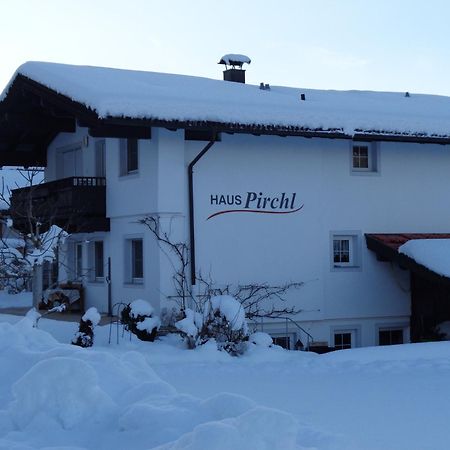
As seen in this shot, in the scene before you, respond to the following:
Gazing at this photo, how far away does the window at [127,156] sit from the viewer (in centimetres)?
1902

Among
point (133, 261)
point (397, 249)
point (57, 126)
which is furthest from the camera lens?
point (57, 126)

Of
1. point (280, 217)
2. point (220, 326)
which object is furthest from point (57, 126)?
point (220, 326)

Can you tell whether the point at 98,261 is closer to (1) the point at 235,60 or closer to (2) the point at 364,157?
(2) the point at 364,157

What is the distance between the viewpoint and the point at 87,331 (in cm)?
1517

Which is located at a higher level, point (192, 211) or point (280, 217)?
point (192, 211)

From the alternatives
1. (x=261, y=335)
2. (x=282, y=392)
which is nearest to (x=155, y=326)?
(x=261, y=335)

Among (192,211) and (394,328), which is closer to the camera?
(192,211)

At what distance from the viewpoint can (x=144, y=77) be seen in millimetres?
20828

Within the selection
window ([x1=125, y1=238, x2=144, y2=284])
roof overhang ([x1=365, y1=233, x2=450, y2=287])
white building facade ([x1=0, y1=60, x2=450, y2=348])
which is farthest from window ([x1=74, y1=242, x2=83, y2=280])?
roof overhang ([x1=365, y1=233, x2=450, y2=287])

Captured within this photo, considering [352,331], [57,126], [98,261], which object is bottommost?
[352,331]

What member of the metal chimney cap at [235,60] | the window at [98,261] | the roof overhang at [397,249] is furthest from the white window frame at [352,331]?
the metal chimney cap at [235,60]

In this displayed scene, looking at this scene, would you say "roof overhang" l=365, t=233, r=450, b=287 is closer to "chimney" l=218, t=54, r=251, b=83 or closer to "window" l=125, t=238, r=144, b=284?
"window" l=125, t=238, r=144, b=284

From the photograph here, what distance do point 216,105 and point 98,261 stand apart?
17.8ft

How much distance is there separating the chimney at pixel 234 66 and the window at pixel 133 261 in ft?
23.1
